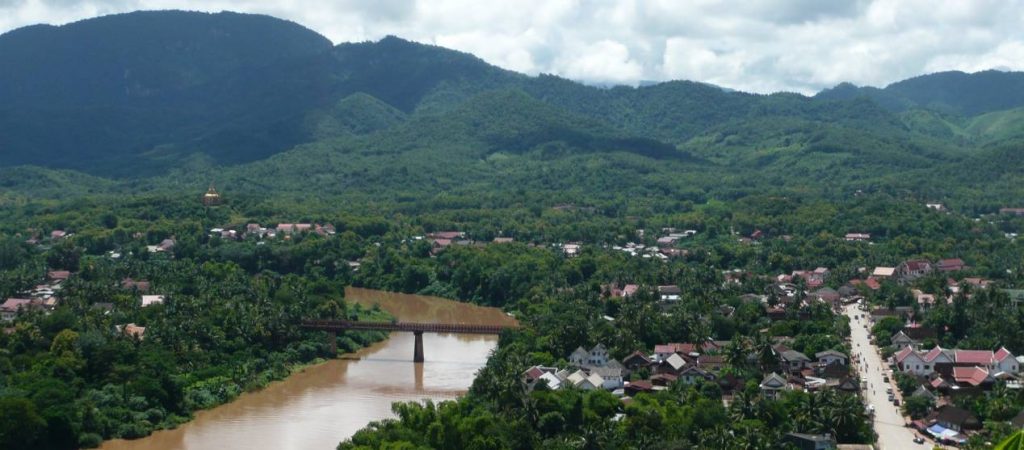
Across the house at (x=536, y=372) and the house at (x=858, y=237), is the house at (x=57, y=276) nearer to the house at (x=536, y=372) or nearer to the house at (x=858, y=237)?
the house at (x=536, y=372)

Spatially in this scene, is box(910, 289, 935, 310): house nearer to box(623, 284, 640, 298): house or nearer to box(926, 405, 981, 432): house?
box(623, 284, 640, 298): house

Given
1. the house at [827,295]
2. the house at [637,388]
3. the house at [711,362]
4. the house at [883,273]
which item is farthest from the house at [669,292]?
the house at [637,388]

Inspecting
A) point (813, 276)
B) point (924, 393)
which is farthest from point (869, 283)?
point (924, 393)

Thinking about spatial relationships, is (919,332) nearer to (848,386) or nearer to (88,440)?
(848,386)

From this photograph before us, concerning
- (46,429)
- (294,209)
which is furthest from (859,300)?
(294,209)

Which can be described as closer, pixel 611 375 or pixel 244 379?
pixel 611 375

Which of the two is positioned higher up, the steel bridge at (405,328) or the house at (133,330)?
the house at (133,330)
